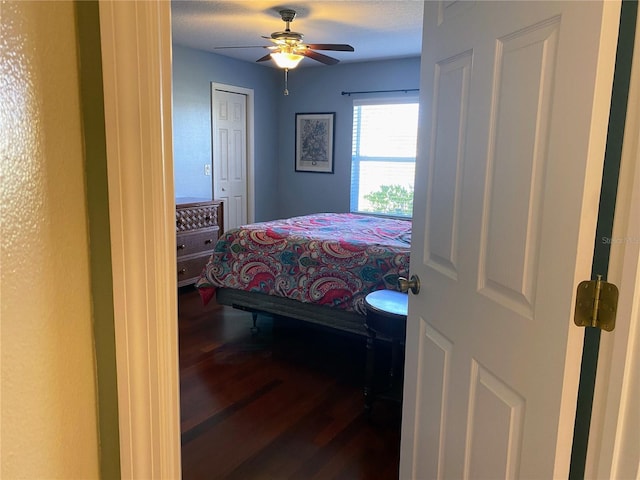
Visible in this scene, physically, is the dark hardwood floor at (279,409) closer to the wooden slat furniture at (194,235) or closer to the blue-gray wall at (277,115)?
the wooden slat furniture at (194,235)


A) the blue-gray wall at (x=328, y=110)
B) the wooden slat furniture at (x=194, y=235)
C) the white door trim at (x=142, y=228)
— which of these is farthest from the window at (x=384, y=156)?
the white door trim at (x=142, y=228)

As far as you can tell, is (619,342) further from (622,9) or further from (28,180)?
(28,180)

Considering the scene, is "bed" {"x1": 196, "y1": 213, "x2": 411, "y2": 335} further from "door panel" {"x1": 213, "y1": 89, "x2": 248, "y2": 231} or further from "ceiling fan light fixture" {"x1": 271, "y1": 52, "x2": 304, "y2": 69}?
"door panel" {"x1": 213, "y1": 89, "x2": 248, "y2": 231}

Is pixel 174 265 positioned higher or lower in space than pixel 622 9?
lower

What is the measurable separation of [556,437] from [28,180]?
3.16 feet

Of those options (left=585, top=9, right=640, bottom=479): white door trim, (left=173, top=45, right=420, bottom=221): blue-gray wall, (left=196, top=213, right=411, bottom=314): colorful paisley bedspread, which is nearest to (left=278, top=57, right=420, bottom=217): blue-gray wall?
(left=173, top=45, right=420, bottom=221): blue-gray wall

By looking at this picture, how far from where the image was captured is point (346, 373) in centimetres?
298

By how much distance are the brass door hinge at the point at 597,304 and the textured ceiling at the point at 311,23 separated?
3093mm

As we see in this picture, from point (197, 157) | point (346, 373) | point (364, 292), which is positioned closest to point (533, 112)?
point (364, 292)

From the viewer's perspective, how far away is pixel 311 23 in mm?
4074

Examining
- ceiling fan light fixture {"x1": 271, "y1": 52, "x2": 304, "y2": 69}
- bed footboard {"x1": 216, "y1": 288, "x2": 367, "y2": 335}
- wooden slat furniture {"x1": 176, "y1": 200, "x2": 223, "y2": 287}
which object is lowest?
bed footboard {"x1": 216, "y1": 288, "x2": 367, "y2": 335}

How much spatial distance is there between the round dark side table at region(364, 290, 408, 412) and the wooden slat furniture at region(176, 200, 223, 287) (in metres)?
2.34

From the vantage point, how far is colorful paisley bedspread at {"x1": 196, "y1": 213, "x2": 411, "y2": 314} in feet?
9.71

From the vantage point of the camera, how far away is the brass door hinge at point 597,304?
83cm
